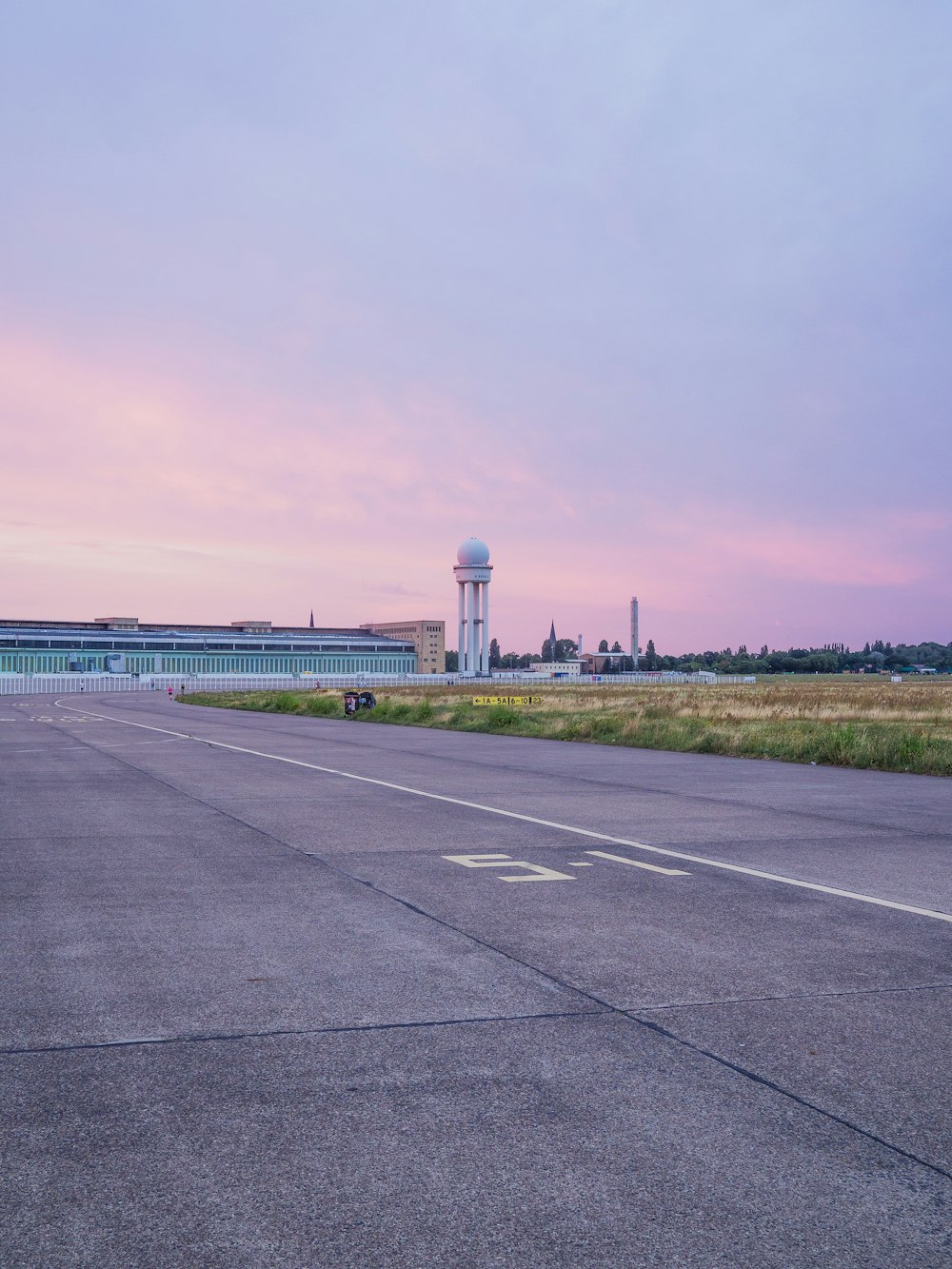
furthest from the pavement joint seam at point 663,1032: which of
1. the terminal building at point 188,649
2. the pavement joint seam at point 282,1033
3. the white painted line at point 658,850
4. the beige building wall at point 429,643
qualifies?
the beige building wall at point 429,643

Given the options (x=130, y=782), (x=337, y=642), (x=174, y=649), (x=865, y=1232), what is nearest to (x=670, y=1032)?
(x=865, y=1232)

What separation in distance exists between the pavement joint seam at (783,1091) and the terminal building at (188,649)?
465 ft

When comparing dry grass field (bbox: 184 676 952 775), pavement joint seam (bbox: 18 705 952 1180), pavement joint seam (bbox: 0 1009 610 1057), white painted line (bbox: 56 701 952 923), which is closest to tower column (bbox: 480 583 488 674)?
dry grass field (bbox: 184 676 952 775)

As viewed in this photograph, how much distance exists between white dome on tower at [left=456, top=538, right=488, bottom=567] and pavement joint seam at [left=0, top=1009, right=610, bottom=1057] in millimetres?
146296

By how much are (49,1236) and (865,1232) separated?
2.47 meters

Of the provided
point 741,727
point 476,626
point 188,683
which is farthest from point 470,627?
point 741,727

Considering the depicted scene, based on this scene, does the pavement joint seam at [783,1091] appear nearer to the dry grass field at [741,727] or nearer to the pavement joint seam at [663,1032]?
the pavement joint seam at [663,1032]

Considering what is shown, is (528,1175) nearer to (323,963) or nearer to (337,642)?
(323,963)

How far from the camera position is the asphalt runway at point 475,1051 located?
11.8 ft

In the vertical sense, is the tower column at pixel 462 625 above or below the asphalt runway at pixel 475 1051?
above

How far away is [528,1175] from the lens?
12.8 feet

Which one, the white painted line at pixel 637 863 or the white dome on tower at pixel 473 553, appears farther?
the white dome on tower at pixel 473 553

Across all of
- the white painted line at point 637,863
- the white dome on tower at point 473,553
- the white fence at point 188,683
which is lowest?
the white painted line at point 637,863

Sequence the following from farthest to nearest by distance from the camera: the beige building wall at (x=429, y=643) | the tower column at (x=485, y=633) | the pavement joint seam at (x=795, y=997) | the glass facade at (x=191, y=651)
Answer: the beige building wall at (x=429, y=643), the tower column at (x=485, y=633), the glass facade at (x=191, y=651), the pavement joint seam at (x=795, y=997)
